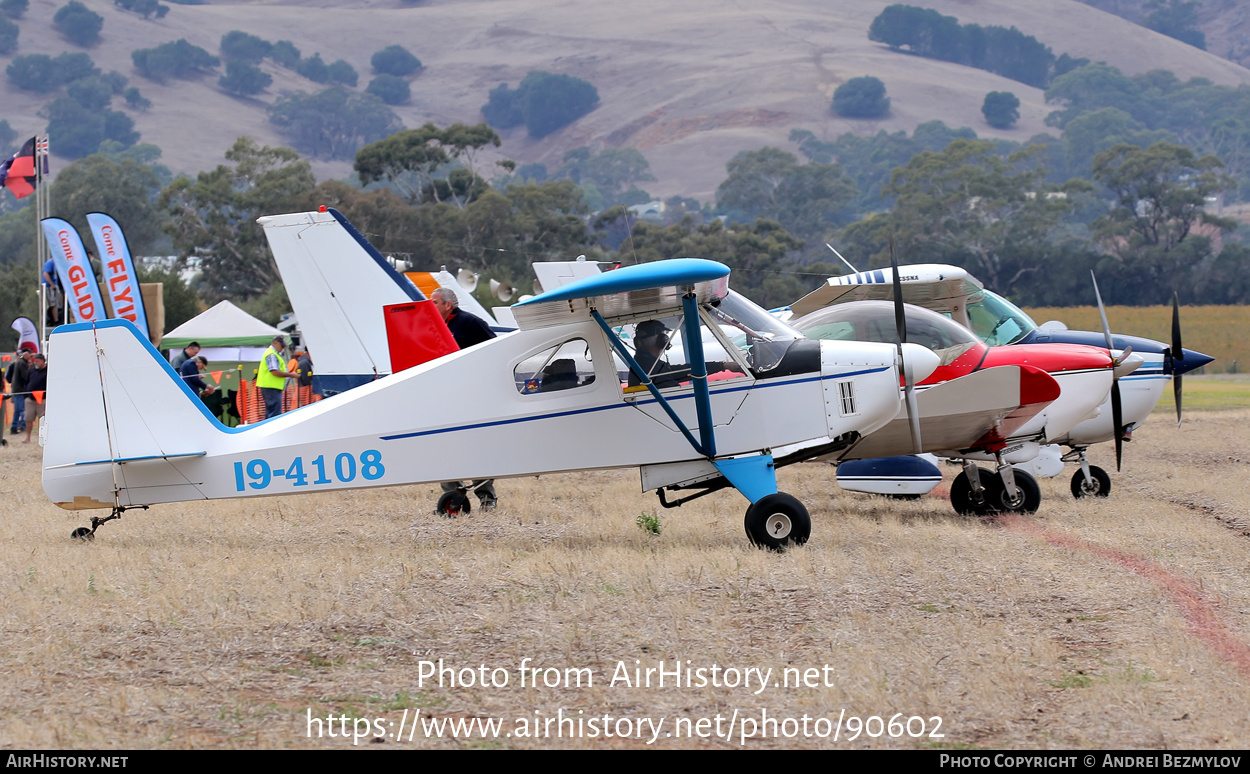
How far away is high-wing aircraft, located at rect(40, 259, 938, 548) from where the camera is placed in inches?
344

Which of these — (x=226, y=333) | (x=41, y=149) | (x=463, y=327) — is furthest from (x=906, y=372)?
(x=226, y=333)

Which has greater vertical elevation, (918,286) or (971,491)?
(918,286)

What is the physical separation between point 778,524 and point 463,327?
4120mm

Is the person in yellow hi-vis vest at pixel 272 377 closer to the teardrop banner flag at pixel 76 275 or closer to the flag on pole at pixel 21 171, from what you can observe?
the teardrop banner flag at pixel 76 275

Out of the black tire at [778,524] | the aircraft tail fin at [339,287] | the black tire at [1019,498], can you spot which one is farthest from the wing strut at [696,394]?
the aircraft tail fin at [339,287]

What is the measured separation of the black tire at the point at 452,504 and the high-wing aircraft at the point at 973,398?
347 centimetres

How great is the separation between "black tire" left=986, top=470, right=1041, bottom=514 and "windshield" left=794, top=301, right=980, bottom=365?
4.20 ft

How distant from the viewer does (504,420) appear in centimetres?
881

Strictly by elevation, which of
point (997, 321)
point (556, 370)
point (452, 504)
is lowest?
point (452, 504)

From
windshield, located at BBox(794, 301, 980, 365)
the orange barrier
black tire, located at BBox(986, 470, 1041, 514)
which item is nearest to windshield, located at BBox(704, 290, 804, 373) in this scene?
windshield, located at BBox(794, 301, 980, 365)

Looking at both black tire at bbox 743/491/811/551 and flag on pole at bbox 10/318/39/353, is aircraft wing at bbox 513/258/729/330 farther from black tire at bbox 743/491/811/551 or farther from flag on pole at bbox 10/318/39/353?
flag on pole at bbox 10/318/39/353

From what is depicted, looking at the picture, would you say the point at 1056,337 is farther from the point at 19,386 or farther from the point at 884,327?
the point at 19,386

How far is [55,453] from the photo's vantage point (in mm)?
8703

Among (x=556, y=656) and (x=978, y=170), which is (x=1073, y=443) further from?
(x=978, y=170)
